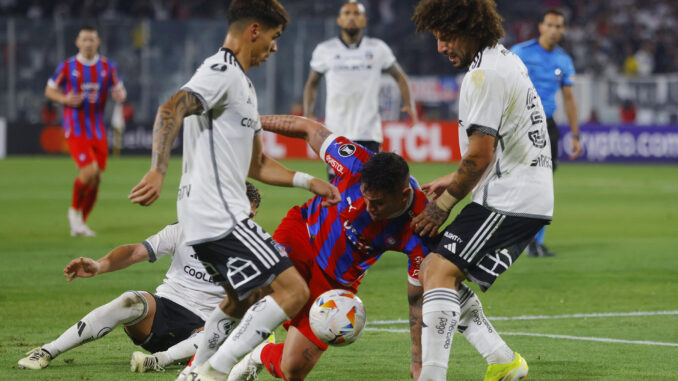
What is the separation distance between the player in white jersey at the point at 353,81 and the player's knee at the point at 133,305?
6.18 metres

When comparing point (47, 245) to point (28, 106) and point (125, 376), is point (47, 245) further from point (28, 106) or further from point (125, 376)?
point (28, 106)

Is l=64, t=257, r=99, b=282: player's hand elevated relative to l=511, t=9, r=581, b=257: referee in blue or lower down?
lower down

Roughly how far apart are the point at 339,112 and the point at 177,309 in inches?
243

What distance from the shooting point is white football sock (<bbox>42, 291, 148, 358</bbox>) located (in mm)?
6266

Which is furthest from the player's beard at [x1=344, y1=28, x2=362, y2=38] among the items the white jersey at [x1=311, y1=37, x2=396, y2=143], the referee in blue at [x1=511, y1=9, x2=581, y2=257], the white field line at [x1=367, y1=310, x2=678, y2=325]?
the white field line at [x1=367, y1=310, x2=678, y2=325]

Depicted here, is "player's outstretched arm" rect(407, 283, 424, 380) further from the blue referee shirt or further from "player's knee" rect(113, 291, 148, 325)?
the blue referee shirt

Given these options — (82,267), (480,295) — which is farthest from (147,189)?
(480,295)

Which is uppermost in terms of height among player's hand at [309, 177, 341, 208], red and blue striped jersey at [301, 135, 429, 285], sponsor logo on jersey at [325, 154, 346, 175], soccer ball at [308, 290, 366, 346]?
player's hand at [309, 177, 341, 208]

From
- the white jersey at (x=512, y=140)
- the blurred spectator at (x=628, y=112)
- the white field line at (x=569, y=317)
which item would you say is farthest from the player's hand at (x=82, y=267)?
the blurred spectator at (x=628, y=112)

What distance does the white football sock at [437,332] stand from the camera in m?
5.54

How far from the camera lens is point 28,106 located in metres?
31.0

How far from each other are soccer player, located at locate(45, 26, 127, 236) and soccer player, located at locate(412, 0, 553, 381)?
9.06 meters

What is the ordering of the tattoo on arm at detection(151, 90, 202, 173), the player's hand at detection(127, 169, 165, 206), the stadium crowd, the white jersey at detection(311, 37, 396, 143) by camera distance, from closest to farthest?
1. the player's hand at detection(127, 169, 165, 206)
2. the tattoo on arm at detection(151, 90, 202, 173)
3. the white jersey at detection(311, 37, 396, 143)
4. the stadium crowd

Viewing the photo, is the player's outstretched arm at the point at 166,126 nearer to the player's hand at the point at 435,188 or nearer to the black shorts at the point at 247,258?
the black shorts at the point at 247,258
